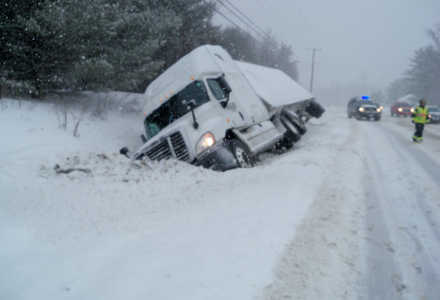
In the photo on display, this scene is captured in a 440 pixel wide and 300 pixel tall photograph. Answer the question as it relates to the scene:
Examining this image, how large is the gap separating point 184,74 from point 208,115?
1615 mm

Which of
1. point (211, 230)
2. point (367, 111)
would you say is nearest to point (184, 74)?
point (211, 230)

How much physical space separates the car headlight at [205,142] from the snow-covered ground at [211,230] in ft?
1.92

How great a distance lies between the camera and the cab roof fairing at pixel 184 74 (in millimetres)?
7711

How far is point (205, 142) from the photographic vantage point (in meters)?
6.59

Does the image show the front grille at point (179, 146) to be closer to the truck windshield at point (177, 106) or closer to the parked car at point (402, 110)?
the truck windshield at point (177, 106)

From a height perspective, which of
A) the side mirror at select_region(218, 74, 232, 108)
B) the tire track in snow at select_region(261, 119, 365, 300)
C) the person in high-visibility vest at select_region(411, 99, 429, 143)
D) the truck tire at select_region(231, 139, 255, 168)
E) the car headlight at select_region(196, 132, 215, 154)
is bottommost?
the tire track in snow at select_region(261, 119, 365, 300)

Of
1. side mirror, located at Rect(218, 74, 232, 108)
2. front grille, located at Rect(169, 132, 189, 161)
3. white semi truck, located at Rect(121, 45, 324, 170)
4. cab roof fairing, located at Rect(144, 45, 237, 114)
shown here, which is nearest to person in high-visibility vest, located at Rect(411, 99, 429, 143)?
white semi truck, located at Rect(121, 45, 324, 170)

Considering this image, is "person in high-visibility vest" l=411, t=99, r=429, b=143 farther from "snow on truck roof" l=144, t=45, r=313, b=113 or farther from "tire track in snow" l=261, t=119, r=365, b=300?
"tire track in snow" l=261, t=119, r=365, b=300

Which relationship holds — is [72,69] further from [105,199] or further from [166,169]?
[105,199]

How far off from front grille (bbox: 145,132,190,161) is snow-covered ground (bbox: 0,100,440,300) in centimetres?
41

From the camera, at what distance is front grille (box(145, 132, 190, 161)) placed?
6590 mm

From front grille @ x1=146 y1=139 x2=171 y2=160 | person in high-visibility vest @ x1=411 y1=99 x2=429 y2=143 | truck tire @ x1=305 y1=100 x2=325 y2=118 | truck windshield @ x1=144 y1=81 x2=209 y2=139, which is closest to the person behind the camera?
front grille @ x1=146 y1=139 x2=171 y2=160

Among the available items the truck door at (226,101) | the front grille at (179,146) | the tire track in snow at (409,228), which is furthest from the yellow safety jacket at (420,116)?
the front grille at (179,146)

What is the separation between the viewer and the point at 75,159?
20.7 feet
